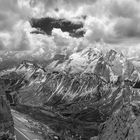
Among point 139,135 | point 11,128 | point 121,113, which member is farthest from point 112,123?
point 11,128

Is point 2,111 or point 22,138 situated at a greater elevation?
point 2,111

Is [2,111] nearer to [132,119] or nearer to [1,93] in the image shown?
[1,93]

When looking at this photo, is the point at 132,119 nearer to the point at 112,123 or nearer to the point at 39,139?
the point at 112,123

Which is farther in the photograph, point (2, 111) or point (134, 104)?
point (134, 104)

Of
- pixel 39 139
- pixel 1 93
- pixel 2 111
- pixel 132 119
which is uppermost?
pixel 1 93

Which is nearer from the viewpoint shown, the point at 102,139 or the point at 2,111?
the point at 2,111

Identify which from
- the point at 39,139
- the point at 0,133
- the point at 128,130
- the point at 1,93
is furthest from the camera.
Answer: the point at 39,139

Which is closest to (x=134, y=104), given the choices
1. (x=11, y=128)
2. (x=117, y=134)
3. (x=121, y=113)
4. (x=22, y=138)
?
(x=121, y=113)

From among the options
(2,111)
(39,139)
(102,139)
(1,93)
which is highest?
(1,93)

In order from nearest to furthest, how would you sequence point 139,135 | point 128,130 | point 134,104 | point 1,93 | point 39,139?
point 1,93 → point 139,135 → point 128,130 → point 134,104 → point 39,139
